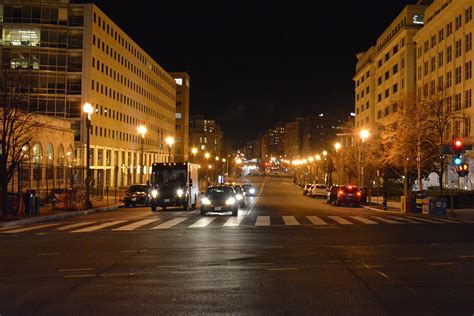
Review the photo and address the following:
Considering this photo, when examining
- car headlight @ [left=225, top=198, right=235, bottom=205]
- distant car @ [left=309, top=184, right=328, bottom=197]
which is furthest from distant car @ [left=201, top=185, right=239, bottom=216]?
distant car @ [left=309, top=184, right=328, bottom=197]

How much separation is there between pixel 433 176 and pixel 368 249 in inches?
2596

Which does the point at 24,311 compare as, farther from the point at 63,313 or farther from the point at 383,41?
the point at 383,41

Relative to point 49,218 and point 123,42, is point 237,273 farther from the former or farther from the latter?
point 123,42

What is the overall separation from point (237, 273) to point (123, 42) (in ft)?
288

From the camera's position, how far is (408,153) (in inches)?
2088

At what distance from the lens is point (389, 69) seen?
9738cm

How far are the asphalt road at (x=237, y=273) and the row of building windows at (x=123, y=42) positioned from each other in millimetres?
65920

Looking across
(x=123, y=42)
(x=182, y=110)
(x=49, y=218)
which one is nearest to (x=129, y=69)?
(x=123, y=42)

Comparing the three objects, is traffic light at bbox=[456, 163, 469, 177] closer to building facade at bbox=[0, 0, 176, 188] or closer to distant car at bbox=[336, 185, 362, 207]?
distant car at bbox=[336, 185, 362, 207]

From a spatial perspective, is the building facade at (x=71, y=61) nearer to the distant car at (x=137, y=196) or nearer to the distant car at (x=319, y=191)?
the distant car at (x=319, y=191)

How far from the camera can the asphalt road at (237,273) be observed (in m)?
9.30

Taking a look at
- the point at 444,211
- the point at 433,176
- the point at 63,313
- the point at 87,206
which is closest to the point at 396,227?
the point at 444,211

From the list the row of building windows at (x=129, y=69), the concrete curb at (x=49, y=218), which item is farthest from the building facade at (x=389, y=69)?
the concrete curb at (x=49, y=218)

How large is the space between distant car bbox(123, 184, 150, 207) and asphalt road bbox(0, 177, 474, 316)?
24.3m
